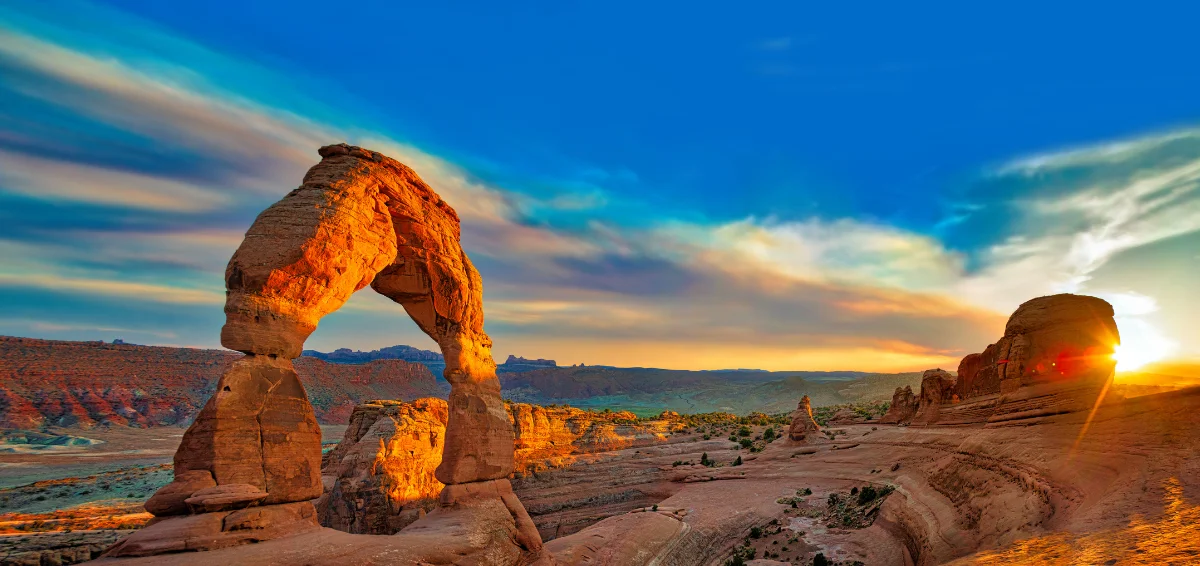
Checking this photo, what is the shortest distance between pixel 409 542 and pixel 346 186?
8.23m

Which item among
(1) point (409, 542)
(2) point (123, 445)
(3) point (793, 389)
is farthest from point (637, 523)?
(3) point (793, 389)

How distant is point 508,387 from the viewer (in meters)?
183

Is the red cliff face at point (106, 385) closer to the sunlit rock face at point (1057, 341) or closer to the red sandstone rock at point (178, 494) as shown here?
the red sandstone rock at point (178, 494)

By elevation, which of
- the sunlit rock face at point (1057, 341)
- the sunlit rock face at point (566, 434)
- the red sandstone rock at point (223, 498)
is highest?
the sunlit rock face at point (1057, 341)

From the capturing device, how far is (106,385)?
79.6 meters

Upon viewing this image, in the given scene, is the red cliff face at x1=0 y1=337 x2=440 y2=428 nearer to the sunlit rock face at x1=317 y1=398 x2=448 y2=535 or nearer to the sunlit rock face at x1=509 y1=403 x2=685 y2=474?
the sunlit rock face at x1=509 y1=403 x2=685 y2=474

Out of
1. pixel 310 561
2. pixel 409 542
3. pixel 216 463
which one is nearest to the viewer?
pixel 310 561

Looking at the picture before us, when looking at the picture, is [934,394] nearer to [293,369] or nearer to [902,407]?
[902,407]

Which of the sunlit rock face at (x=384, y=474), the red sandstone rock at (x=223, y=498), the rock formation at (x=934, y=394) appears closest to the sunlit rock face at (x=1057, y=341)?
the rock formation at (x=934, y=394)

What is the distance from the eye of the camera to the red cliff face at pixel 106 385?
70.4 m

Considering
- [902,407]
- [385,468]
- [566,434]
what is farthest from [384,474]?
[902,407]

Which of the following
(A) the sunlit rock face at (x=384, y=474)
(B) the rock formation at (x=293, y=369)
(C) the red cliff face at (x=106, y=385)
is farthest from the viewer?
(C) the red cliff face at (x=106, y=385)

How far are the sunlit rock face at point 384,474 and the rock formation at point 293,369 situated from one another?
7.64 meters

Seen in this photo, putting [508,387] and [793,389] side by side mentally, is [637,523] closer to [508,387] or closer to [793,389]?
[793,389]
